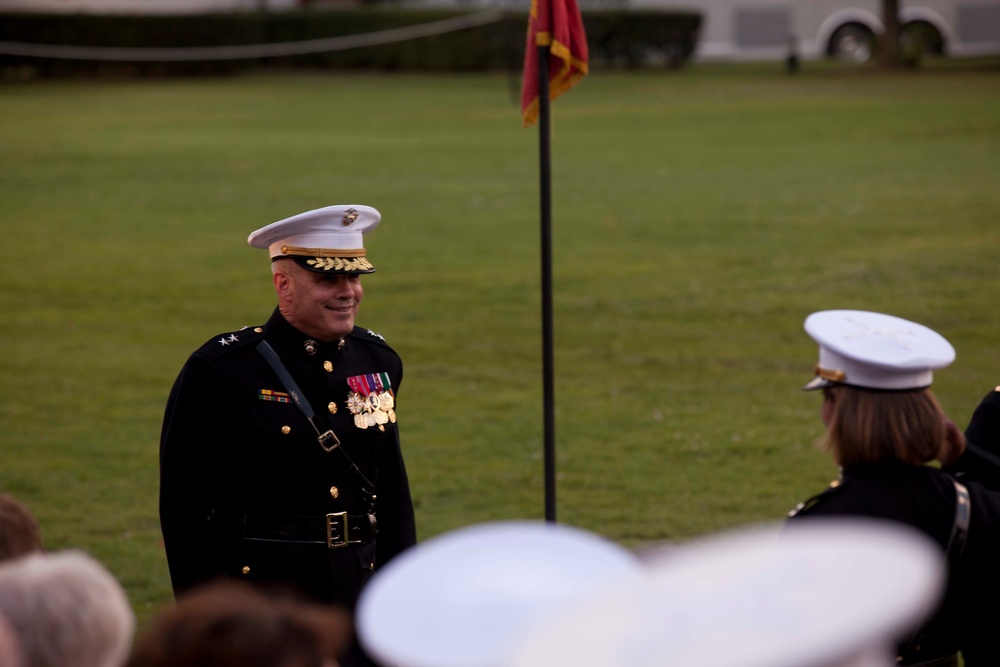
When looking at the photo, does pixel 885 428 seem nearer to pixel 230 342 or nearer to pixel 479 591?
pixel 479 591

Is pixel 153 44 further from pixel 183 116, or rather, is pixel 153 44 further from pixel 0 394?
pixel 0 394

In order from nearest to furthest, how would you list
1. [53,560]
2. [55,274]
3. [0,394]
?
[53,560], [0,394], [55,274]

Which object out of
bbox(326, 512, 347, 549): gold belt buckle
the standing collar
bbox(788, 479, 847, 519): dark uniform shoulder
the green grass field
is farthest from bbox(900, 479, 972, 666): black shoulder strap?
the green grass field

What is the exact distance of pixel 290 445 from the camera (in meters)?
3.87

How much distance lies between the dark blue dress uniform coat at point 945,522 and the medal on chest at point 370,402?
1.59 metres

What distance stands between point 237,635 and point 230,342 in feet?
8.10

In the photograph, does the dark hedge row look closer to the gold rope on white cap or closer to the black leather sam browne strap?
the gold rope on white cap

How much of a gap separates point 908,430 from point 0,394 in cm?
830

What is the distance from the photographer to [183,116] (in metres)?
30.2

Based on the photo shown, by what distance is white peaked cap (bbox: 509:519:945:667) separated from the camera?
1.24 m

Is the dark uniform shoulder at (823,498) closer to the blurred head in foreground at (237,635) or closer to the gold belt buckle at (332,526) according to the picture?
the blurred head in foreground at (237,635)

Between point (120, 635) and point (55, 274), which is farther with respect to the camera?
point (55, 274)

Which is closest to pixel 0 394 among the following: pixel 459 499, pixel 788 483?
pixel 459 499

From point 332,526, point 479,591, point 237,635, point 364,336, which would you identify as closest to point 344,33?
point 364,336
